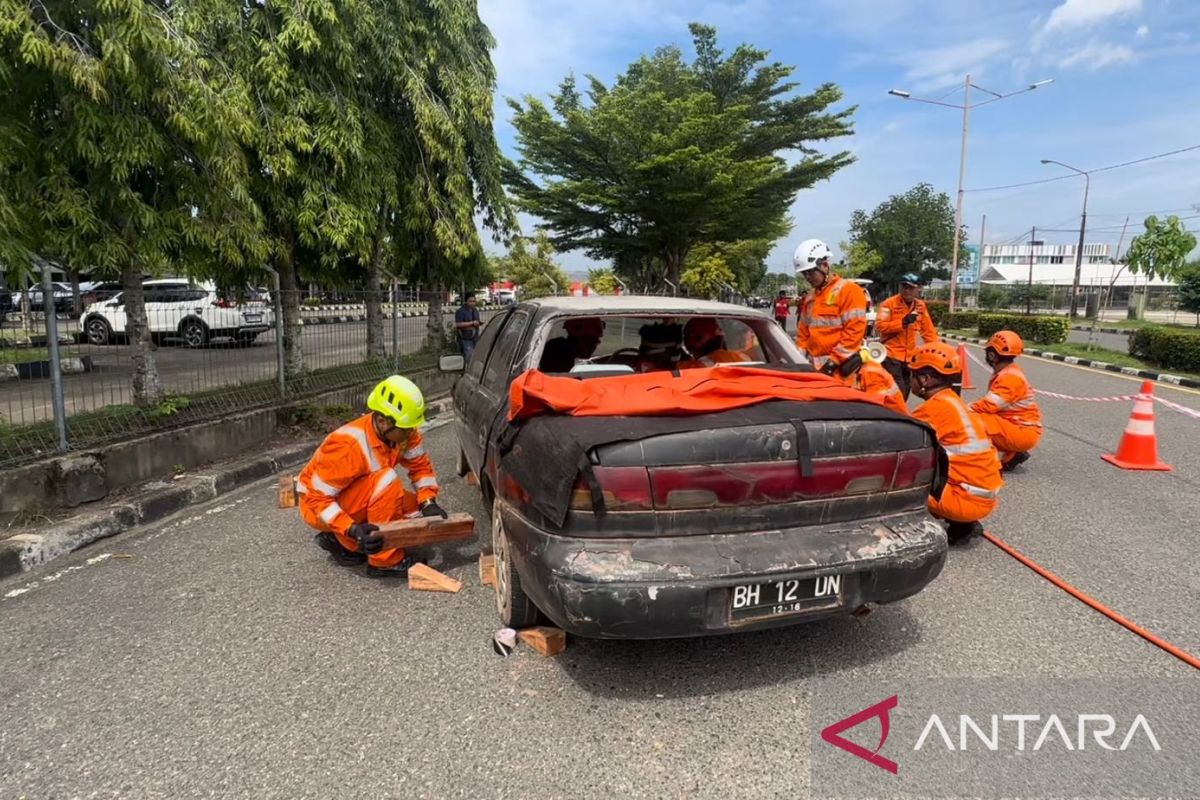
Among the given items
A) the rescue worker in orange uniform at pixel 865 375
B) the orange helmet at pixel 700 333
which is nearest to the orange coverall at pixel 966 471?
the rescue worker in orange uniform at pixel 865 375

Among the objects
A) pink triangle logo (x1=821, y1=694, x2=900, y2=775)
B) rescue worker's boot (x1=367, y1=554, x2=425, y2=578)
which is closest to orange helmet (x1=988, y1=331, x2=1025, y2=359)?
pink triangle logo (x1=821, y1=694, x2=900, y2=775)

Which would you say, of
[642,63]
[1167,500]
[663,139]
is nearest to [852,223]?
[642,63]

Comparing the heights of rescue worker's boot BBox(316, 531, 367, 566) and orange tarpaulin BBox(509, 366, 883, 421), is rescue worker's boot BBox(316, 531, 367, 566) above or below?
below

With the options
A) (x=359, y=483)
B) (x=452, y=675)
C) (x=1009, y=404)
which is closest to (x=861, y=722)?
(x=452, y=675)

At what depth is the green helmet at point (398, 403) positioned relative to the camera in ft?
12.0

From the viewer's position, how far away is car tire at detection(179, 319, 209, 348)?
6.44 m

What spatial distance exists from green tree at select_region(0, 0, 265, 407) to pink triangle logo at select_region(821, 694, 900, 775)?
5392mm

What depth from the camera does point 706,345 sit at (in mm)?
4465

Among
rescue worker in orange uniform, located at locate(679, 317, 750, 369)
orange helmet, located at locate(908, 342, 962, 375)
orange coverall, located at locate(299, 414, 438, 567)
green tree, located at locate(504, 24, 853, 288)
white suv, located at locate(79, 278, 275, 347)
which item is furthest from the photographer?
green tree, located at locate(504, 24, 853, 288)

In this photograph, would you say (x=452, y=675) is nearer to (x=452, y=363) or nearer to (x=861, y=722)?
(x=861, y=722)

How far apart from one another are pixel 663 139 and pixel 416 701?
17.2 meters

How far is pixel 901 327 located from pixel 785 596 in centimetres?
493

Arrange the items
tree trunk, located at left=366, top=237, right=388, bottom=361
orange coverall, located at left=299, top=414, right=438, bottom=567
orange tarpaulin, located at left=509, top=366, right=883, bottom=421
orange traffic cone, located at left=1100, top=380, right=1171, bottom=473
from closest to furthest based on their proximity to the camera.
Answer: orange tarpaulin, located at left=509, top=366, right=883, bottom=421
orange coverall, located at left=299, top=414, right=438, bottom=567
orange traffic cone, located at left=1100, top=380, right=1171, bottom=473
tree trunk, located at left=366, top=237, right=388, bottom=361

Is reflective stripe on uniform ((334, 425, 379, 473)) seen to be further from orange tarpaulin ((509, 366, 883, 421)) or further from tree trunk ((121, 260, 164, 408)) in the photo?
tree trunk ((121, 260, 164, 408))
